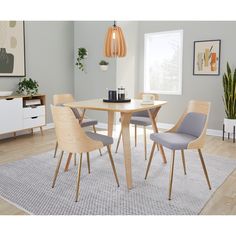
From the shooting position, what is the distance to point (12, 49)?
190 inches

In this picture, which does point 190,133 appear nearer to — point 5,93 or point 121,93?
point 121,93

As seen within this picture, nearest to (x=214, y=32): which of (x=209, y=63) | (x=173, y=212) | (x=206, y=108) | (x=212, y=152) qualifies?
(x=209, y=63)

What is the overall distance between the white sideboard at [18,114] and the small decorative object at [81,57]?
1.26 metres

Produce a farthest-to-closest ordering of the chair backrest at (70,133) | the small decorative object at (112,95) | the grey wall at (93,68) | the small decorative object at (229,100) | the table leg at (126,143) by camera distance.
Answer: the grey wall at (93,68)
the small decorative object at (229,100)
the small decorative object at (112,95)
the table leg at (126,143)
the chair backrest at (70,133)

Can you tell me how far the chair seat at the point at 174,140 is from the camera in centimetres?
261

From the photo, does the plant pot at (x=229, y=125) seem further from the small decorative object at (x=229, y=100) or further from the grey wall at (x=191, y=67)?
the grey wall at (x=191, y=67)

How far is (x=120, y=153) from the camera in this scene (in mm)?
3975

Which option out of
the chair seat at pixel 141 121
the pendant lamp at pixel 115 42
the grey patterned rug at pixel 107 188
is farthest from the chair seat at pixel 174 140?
the pendant lamp at pixel 115 42

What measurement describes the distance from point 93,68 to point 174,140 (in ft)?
11.6

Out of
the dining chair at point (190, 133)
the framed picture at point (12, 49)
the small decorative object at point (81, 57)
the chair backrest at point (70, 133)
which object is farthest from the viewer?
the small decorative object at point (81, 57)

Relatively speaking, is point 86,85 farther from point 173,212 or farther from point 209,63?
point 173,212

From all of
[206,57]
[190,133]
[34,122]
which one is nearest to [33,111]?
[34,122]
